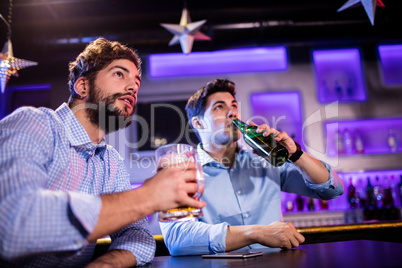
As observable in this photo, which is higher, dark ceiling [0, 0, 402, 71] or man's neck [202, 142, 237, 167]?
dark ceiling [0, 0, 402, 71]

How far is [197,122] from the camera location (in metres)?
2.03

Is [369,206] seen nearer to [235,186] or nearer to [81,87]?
[235,186]

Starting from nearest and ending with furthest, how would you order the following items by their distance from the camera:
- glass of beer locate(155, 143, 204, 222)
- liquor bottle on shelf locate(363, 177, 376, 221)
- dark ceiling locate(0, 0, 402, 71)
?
glass of beer locate(155, 143, 204, 222), dark ceiling locate(0, 0, 402, 71), liquor bottle on shelf locate(363, 177, 376, 221)

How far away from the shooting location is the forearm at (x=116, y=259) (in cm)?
82

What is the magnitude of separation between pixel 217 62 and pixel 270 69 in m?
0.65

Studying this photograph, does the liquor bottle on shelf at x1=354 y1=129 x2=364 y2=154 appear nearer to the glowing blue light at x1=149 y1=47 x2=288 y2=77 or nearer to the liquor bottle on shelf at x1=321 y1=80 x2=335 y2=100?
the liquor bottle on shelf at x1=321 y1=80 x2=335 y2=100

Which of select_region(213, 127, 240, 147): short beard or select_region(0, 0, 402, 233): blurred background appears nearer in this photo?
select_region(213, 127, 240, 147): short beard

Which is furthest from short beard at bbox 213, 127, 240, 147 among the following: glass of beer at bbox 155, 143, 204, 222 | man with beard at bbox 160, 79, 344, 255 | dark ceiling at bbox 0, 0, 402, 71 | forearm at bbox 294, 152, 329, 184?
dark ceiling at bbox 0, 0, 402, 71

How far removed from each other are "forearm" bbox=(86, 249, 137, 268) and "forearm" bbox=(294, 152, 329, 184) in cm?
89

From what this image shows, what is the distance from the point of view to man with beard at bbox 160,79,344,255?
114 centimetres

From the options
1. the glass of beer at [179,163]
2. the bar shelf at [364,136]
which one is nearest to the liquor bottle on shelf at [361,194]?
the bar shelf at [364,136]

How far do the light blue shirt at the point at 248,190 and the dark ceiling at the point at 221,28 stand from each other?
1.71 metres

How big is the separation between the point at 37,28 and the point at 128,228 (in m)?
2.82

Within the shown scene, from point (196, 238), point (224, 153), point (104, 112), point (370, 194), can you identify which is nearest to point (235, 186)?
point (224, 153)
